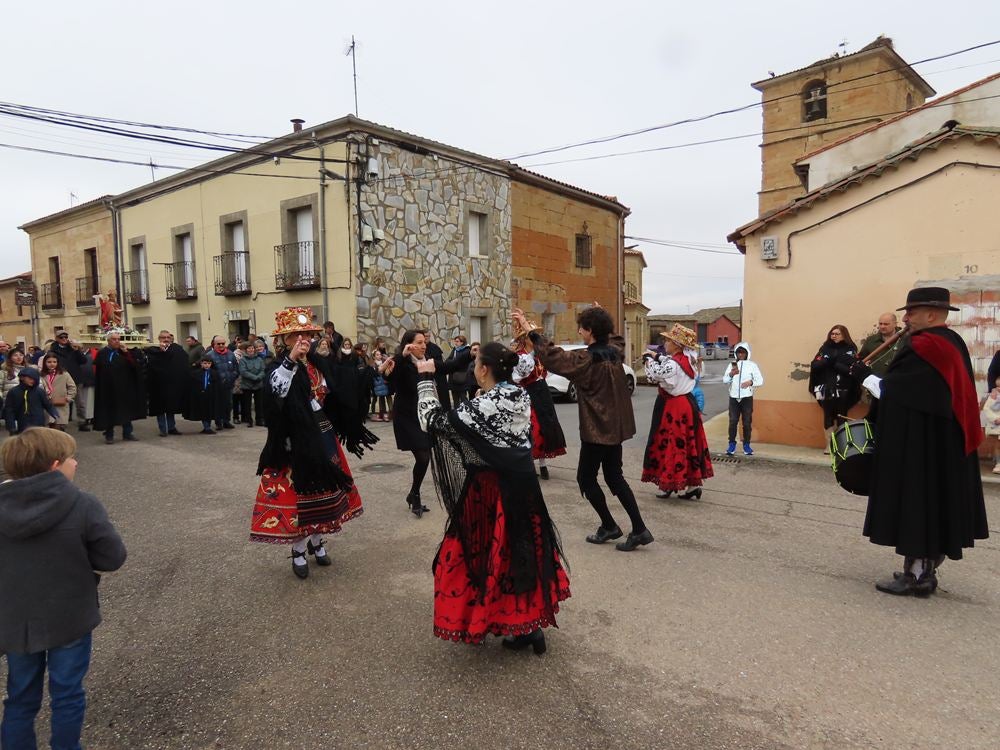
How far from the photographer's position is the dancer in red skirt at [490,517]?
A: 3.10 m

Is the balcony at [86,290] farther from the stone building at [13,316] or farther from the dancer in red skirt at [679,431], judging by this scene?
the dancer in red skirt at [679,431]

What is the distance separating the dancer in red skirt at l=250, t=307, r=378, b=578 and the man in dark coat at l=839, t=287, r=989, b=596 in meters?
3.58

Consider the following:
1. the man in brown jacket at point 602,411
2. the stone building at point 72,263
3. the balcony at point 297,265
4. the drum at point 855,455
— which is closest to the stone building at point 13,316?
the stone building at point 72,263

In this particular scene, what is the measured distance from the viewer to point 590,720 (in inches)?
107

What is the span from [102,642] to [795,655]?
3751 millimetres

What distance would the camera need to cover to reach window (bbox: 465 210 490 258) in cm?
1733

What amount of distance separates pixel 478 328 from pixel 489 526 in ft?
48.6

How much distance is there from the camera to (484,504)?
3.16 meters

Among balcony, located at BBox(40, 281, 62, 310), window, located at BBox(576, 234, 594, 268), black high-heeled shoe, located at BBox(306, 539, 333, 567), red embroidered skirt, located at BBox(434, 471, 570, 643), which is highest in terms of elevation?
window, located at BBox(576, 234, 594, 268)

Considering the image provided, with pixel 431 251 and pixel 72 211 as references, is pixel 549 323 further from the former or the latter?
pixel 72 211

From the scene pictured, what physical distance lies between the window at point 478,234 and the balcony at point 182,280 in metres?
8.43

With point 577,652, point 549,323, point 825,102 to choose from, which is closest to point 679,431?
point 577,652

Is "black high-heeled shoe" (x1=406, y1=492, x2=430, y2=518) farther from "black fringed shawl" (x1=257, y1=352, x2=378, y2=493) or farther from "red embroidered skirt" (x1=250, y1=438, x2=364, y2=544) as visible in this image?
"red embroidered skirt" (x1=250, y1=438, x2=364, y2=544)

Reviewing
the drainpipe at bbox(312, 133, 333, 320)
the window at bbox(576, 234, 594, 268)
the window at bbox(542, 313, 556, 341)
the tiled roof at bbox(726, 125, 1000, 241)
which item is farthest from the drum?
the window at bbox(576, 234, 594, 268)
